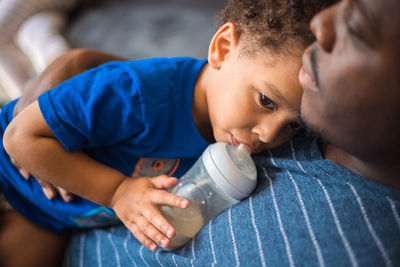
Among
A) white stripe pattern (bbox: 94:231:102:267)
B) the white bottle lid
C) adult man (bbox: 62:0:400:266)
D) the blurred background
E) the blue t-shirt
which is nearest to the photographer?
adult man (bbox: 62:0:400:266)

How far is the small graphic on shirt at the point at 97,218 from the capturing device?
0.98 m

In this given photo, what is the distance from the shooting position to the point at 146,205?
820 mm

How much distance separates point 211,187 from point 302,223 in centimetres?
23

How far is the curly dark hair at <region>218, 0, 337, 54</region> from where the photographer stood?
29.0 inches

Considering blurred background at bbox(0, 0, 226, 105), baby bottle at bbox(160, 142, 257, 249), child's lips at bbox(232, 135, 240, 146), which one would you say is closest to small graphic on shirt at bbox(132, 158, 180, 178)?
baby bottle at bbox(160, 142, 257, 249)

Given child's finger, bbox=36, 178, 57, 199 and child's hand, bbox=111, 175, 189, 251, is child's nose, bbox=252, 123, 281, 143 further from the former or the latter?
child's finger, bbox=36, 178, 57, 199

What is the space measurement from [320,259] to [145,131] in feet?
1.72

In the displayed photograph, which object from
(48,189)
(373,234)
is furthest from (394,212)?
(48,189)

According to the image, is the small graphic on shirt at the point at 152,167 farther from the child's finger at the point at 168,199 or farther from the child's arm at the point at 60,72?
the child's arm at the point at 60,72

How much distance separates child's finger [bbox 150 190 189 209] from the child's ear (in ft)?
1.23

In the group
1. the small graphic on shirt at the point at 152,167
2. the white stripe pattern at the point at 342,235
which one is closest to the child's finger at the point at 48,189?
the small graphic on shirt at the point at 152,167

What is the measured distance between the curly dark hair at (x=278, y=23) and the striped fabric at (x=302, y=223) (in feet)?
0.86

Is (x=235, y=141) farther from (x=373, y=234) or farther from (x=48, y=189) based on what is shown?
(x=48, y=189)

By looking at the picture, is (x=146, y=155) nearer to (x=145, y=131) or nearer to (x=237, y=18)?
(x=145, y=131)
